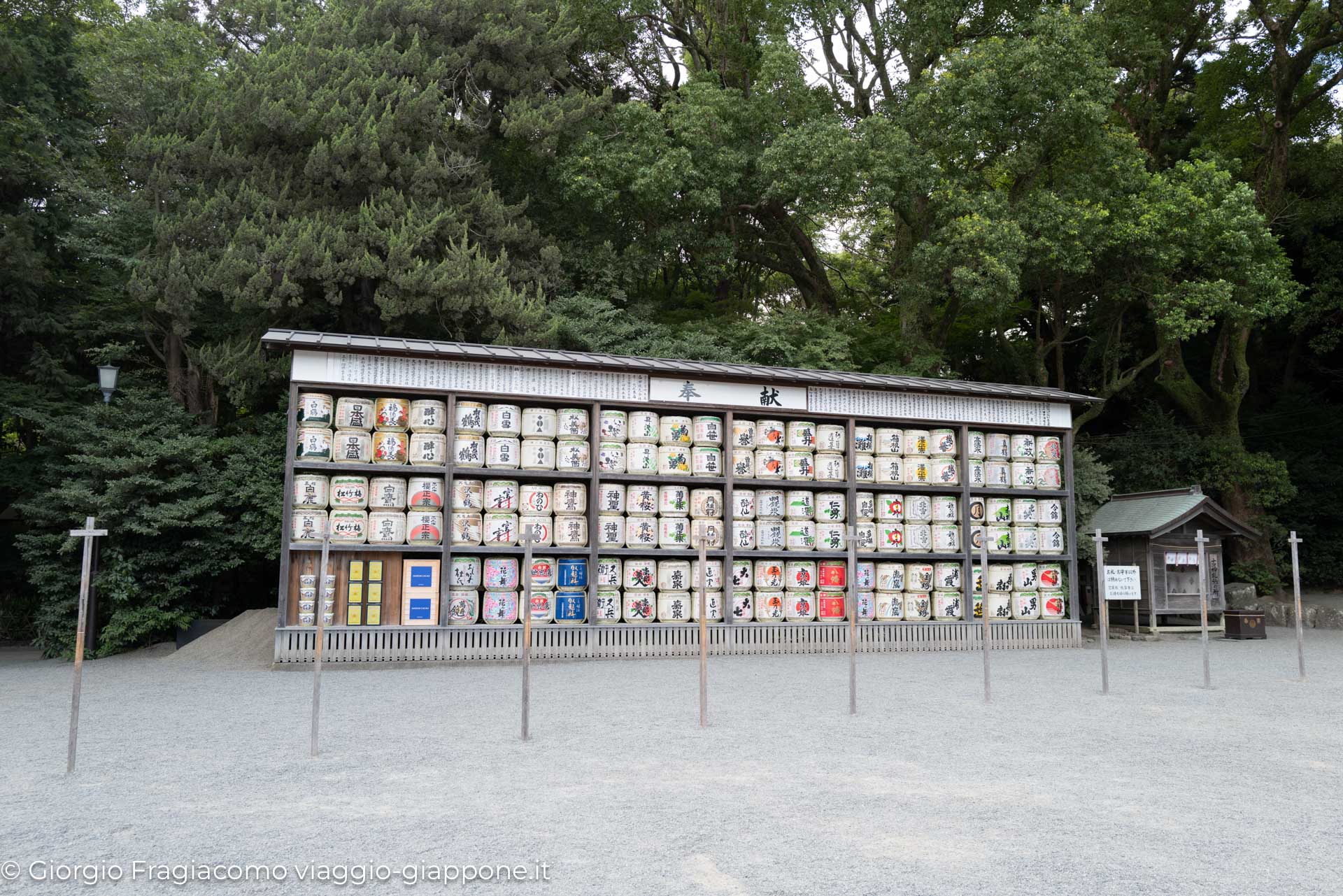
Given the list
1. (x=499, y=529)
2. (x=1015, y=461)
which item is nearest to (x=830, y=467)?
(x=1015, y=461)

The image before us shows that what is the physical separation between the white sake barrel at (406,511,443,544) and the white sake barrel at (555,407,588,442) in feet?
5.84

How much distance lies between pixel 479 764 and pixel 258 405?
39.1 feet

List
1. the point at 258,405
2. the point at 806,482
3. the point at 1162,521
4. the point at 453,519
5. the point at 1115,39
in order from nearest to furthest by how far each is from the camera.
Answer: the point at 453,519 → the point at 806,482 → the point at 1162,521 → the point at 258,405 → the point at 1115,39

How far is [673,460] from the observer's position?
11.8 metres

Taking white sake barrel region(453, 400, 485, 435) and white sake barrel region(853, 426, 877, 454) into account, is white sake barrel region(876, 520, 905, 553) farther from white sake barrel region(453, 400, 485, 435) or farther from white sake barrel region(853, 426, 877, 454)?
white sake barrel region(453, 400, 485, 435)

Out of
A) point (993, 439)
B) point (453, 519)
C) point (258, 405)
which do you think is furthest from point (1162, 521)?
point (258, 405)

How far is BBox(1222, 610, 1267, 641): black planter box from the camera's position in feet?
48.4

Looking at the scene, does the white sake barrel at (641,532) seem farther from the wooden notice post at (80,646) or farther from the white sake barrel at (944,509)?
the wooden notice post at (80,646)

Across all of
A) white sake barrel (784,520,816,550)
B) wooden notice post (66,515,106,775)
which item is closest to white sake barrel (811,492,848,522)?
white sake barrel (784,520,816,550)

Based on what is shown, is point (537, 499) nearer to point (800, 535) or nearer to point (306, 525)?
point (306, 525)

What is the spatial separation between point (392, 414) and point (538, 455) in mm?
1760

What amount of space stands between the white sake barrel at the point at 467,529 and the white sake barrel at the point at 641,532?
176 centimetres

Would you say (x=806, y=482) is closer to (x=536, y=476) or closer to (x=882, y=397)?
(x=882, y=397)

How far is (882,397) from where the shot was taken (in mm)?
12734
